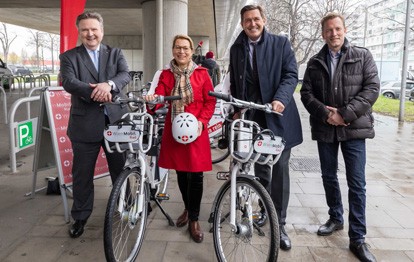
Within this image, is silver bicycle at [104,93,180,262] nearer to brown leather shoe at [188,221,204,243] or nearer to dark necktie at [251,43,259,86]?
brown leather shoe at [188,221,204,243]

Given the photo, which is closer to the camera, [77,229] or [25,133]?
[77,229]

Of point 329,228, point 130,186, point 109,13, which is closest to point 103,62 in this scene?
point 130,186

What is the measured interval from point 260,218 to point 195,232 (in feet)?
2.70

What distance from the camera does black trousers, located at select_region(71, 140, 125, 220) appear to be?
11.0 ft

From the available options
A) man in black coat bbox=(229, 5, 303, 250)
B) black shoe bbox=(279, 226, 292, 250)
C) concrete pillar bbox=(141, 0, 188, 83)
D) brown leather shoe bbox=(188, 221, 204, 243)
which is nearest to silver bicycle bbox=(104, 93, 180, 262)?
brown leather shoe bbox=(188, 221, 204, 243)

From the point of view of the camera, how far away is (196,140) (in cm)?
317

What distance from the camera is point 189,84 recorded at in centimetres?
317

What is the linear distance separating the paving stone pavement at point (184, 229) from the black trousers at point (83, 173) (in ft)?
0.77

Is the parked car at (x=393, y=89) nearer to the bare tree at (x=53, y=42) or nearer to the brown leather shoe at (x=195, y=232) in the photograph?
the brown leather shoe at (x=195, y=232)

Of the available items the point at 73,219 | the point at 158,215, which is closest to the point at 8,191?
the point at 73,219

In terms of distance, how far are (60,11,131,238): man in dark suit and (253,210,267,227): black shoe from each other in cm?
140

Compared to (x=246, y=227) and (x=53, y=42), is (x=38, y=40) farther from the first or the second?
(x=246, y=227)

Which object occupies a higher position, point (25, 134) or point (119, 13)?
point (119, 13)

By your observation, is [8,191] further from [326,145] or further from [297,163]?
[297,163]
